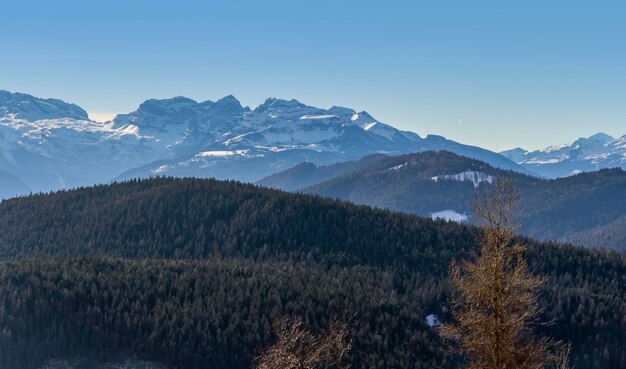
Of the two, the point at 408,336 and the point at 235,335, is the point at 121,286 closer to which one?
the point at 235,335

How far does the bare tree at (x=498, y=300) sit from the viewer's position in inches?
1561

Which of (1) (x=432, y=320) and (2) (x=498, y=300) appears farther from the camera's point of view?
(1) (x=432, y=320)

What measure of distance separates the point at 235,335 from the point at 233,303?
1212 centimetres

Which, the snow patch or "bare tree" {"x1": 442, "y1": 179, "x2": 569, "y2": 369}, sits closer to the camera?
"bare tree" {"x1": 442, "y1": 179, "x2": 569, "y2": 369}

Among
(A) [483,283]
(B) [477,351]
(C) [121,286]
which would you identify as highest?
(A) [483,283]

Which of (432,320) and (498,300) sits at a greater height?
(498,300)

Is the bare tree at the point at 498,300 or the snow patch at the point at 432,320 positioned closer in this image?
A: the bare tree at the point at 498,300

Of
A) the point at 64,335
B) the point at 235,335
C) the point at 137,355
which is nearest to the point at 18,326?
the point at 64,335

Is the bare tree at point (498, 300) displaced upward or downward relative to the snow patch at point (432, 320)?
upward

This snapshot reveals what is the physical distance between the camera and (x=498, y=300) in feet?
132

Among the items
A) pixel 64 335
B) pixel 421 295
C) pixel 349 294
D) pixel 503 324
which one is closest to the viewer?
pixel 503 324

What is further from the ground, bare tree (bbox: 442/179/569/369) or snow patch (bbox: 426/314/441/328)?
bare tree (bbox: 442/179/569/369)

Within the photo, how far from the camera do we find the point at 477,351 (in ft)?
134

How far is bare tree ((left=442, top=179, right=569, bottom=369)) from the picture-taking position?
130ft
